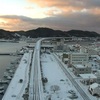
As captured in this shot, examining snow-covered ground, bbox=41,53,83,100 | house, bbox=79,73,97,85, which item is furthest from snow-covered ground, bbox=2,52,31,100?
house, bbox=79,73,97,85

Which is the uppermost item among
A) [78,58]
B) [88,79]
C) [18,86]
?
[78,58]

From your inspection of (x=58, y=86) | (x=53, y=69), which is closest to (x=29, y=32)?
(x=53, y=69)

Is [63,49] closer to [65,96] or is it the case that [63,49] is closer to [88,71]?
[88,71]

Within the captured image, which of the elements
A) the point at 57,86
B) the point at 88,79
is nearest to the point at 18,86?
the point at 57,86

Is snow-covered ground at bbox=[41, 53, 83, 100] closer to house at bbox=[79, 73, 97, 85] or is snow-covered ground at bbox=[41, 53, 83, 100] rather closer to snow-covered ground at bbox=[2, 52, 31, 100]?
house at bbox=[79, 73, 97, 85]

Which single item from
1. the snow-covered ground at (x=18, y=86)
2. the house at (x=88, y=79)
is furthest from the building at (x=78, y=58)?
the house at (x=88, y=79)

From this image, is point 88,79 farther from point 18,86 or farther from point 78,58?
point 78,58

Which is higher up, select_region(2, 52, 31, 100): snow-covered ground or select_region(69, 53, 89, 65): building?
select_region(69, 53, 89, 65): building

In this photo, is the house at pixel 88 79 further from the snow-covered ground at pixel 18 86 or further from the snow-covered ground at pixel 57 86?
the snow-covered ground at pixel 18 86

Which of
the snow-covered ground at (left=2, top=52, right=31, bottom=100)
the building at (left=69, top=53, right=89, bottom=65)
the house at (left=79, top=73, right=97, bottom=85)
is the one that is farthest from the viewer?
the building at (left=69, top=53, right=89, bottom=65)

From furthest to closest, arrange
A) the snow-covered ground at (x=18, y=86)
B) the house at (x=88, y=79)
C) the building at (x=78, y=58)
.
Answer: the building at (x=78, y=58) < the house at (x=88, y=79) < the snow-covered ground at (x=18, y=86)

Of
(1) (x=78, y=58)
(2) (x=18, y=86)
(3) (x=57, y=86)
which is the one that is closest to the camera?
(3) (x=57, y=86)

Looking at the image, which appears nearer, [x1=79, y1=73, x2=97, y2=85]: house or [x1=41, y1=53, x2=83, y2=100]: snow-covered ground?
[x1=41, y1=53, x2=83, y2=100]: snow-covered ground
